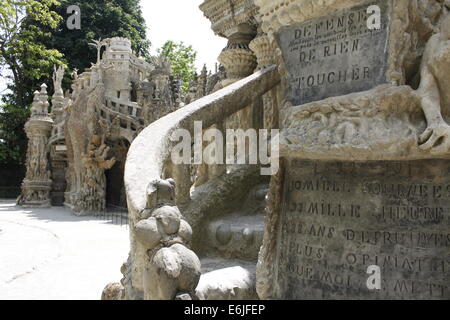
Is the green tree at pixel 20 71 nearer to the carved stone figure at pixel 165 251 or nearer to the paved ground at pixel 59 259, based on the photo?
the paved ground at pixel 59 259

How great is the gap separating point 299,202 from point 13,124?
2696cm

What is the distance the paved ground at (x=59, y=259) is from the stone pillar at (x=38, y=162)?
6.54 m

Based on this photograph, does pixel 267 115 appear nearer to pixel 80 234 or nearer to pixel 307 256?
pixel 307 256

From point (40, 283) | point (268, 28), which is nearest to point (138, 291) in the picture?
point (268, 28)

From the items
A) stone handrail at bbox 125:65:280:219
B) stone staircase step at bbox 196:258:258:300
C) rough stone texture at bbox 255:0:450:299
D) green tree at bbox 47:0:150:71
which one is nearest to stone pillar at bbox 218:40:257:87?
stone handrail at bbox 125:65:280:219

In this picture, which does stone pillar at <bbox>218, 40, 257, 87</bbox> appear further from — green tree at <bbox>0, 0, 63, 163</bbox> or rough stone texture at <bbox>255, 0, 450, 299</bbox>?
green tree at <bbox>0, 0, 63, 163</bbox>

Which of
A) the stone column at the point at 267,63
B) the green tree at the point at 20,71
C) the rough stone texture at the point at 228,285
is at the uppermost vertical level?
the green tree at the point at 20,71

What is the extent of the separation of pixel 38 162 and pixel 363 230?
60.4ft

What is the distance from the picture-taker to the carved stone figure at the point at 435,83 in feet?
7.45

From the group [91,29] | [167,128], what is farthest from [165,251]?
[91,29]

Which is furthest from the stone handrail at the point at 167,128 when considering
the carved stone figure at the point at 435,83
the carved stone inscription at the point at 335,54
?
the carved stone figure at the point at 435,83

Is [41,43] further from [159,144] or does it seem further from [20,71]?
[159,144]

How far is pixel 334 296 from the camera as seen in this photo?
2676 millimetres

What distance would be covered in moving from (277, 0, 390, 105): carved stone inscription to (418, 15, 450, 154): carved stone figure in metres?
0.27
